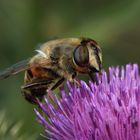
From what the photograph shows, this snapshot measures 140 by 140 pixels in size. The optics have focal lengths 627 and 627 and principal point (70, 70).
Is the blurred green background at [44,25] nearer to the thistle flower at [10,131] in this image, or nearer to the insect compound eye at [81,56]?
the thistle flower at [10,131]

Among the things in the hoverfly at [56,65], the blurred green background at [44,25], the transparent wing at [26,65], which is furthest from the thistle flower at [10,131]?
the blurred green background at [44,25]

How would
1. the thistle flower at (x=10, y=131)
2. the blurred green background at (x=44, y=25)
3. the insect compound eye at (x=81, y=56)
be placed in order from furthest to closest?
1. the blurred green background at (x=44, y=25)
2. the thistle flower at (x=10, y=131)
3. the insect compound eye at (x=81, y=56)

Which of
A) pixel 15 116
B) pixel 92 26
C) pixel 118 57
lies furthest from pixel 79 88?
pixel 118 57

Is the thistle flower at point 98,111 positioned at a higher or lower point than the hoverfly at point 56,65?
lower

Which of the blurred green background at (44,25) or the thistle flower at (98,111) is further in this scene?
the blurred green background at (44,25)

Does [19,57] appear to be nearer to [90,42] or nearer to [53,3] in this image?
[53,3]

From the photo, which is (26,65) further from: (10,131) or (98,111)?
(10,131)
